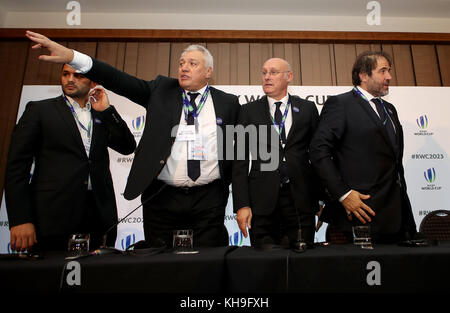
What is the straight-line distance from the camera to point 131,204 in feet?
11.4

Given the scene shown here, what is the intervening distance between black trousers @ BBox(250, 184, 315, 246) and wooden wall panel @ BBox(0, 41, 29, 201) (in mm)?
3338

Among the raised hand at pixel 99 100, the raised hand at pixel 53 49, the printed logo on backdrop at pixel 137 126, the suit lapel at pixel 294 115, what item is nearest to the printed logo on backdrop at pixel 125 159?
the printed logo on backdrop at pixel 137 126

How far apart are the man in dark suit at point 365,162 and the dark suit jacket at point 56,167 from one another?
1187 millimetres

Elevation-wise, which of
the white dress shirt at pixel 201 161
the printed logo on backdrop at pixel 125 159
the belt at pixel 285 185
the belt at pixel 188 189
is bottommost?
the belt at pixel 188 189

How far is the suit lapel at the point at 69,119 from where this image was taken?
76.9 inches

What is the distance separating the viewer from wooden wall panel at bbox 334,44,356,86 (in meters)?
4.09

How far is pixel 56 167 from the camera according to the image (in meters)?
1.86

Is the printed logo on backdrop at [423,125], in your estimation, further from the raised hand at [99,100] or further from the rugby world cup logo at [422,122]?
the raised hand at [99,100]

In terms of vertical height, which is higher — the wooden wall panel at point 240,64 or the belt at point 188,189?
the wooden wall panel at point 240,64

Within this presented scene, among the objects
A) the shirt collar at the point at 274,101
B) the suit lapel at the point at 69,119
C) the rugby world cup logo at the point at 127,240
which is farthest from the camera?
the rugby world cup logo at the point at 127,240

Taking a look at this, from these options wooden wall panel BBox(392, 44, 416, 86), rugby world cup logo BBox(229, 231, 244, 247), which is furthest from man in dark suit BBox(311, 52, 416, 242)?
wooden wall panel BBox(392, 44, 416, 86)

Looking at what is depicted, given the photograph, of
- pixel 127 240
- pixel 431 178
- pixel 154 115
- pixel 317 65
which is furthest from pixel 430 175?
pixel 127 240

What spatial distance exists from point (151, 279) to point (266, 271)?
32 cm

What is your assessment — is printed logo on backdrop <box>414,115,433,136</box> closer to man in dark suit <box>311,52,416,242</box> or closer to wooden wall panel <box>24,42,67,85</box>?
man in dark suit <box>311,52,416,242</box>
